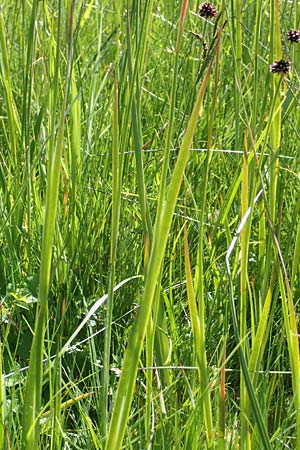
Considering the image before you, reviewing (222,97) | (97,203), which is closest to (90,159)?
(97,203)

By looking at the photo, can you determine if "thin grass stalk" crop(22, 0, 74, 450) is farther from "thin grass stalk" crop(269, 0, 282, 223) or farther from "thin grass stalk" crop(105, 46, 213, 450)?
"thin grass stalk" crop(269, 0, 282, 223)

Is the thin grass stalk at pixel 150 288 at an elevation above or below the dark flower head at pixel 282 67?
below

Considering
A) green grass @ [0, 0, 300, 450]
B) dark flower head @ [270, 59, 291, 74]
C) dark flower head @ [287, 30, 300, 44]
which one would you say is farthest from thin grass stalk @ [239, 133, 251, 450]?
dark flower head @ [287, 30, 300, 44]

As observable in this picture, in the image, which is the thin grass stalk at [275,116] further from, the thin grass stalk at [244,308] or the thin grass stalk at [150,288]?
the thin grass stalk at [150,288]

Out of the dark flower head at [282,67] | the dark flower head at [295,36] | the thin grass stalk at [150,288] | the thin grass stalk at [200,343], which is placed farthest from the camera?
the dark flower head at [295,36]

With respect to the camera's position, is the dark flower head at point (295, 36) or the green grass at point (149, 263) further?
the dark flower head at point (295, 36)

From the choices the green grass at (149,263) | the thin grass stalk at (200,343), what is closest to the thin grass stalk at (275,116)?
the green grass at (149,263)

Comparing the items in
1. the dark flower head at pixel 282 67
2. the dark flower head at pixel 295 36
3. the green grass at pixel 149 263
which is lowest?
the green grass at pixel 149 263

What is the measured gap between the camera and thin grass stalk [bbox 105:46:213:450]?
Answer: 0.70 m

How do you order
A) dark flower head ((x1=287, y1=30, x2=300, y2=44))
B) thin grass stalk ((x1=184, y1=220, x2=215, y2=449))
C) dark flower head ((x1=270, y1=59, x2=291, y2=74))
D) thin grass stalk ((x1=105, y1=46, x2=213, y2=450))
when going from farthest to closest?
dark flower head ((x1=287, y1=30, x2=300, y2=44)) → dark flower head ((x1=270, y1=59, x2=291, y2=74)) → thin grass stalk ((x1=184, y1=220, x2=215, y2=449)) → thin grass stalk ((x1=105, y1=46, x2=213, y2=450))

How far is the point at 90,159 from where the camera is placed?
161 cm

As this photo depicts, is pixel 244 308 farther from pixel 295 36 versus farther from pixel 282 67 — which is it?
pixel 295 36

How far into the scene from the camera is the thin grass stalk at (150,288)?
704 mm

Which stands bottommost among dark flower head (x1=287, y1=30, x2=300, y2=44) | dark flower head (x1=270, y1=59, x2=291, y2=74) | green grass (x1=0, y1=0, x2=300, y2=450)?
green grass (x1=0, y1=0, x2=300, y2=450)
